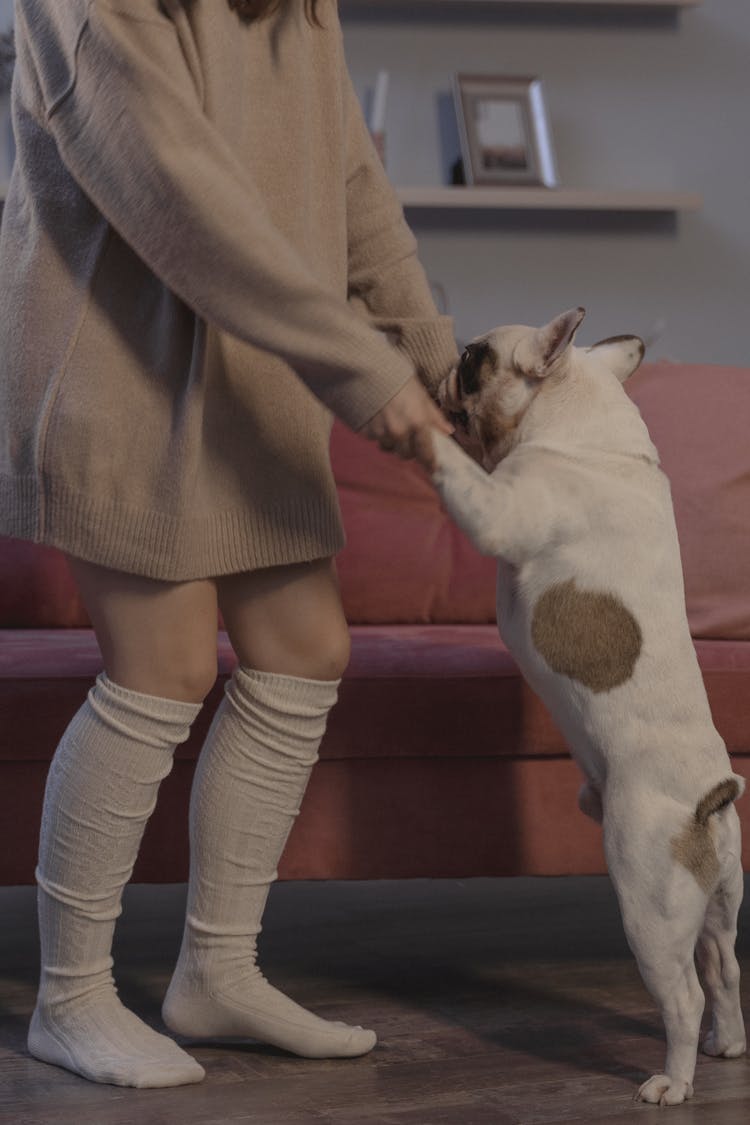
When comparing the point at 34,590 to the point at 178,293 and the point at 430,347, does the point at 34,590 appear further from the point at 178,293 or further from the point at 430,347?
the point at 178,293

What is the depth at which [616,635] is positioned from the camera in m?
1.74

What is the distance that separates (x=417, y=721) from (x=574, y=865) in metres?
0.32

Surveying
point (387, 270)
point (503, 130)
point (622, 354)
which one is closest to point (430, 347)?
point (387, 270)

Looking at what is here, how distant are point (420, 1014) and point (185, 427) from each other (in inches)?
36.8

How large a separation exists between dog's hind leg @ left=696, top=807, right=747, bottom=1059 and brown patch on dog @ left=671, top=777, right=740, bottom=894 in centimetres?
2

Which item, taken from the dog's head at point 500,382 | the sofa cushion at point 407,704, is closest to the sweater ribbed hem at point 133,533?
the dog's head at point 500,382

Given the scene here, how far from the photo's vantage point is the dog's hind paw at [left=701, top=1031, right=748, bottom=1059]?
72.7 inches

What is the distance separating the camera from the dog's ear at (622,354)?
1.92 metres

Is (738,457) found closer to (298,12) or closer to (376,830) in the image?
(376,830)

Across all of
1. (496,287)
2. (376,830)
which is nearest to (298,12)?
(376,830)

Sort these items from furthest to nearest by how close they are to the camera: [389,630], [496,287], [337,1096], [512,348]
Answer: [496,287]
[389,630]
[512,348]
[337,1096]

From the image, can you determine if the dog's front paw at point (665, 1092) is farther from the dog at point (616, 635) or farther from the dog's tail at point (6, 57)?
the dog's tail at point (6, 57)

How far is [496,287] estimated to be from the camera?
3.85 metres

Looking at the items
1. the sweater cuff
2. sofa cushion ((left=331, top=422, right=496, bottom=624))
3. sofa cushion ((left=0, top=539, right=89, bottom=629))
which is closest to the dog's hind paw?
the sweater cuff
